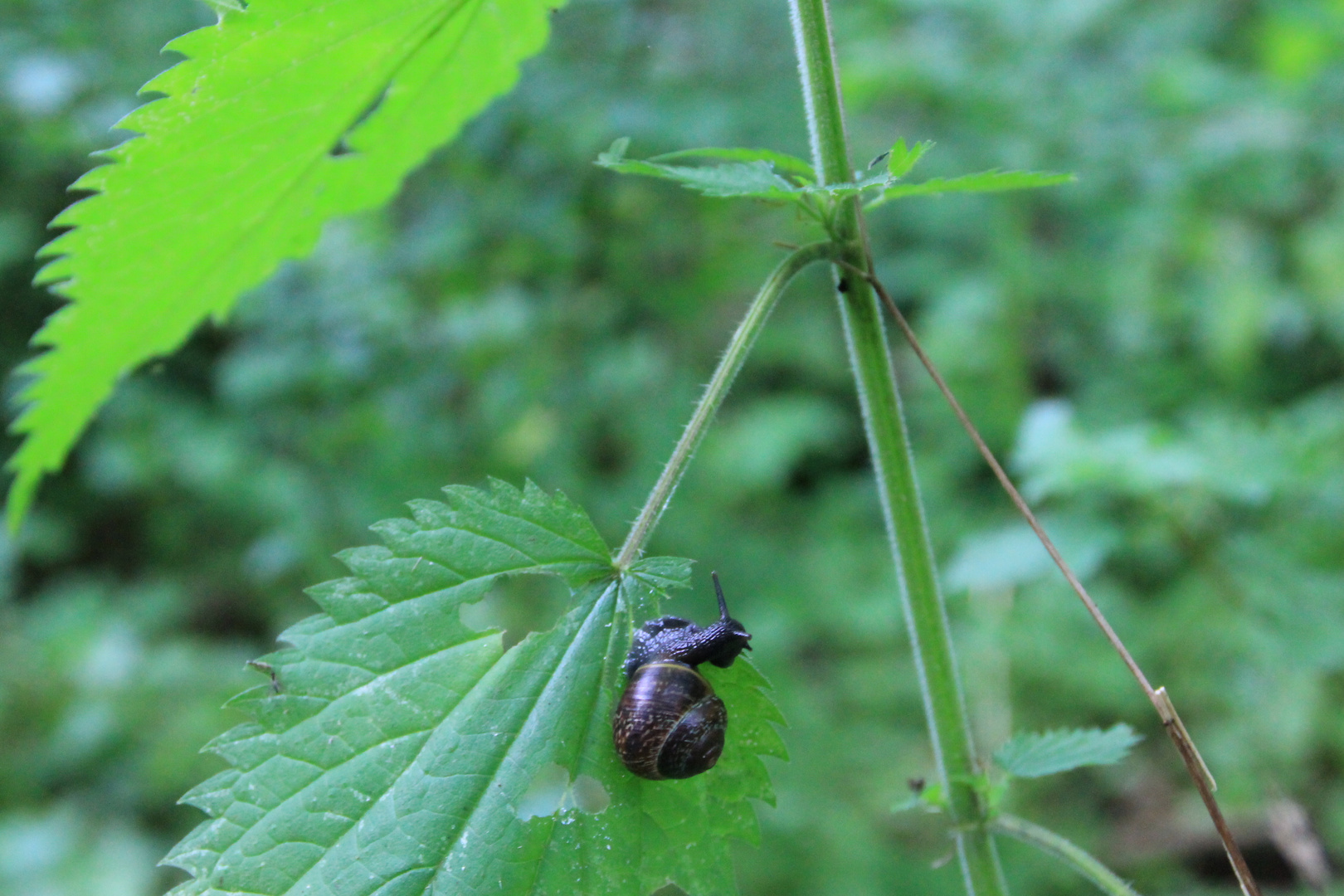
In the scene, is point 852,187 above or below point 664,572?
above

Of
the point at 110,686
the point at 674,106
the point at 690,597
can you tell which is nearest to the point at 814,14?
the point at 674,106

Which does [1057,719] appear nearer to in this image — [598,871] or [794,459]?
[794,459]

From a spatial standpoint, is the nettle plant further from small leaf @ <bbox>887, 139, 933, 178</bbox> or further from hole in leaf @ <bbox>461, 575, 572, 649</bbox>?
hole in leaf @ <bbox>461, 575, 572, 649</bbox>

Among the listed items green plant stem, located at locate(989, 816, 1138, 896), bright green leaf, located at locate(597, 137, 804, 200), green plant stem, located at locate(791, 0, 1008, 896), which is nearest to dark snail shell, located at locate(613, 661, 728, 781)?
green plant stem, located at locate(791, 0, 1008, 896)

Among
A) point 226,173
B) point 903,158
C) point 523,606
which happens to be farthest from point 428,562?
point 523,606

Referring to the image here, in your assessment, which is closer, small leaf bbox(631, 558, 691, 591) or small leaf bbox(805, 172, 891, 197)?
small leaf bbox(805, 172, 891, 197)

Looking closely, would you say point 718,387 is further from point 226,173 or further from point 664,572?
point 226,173
